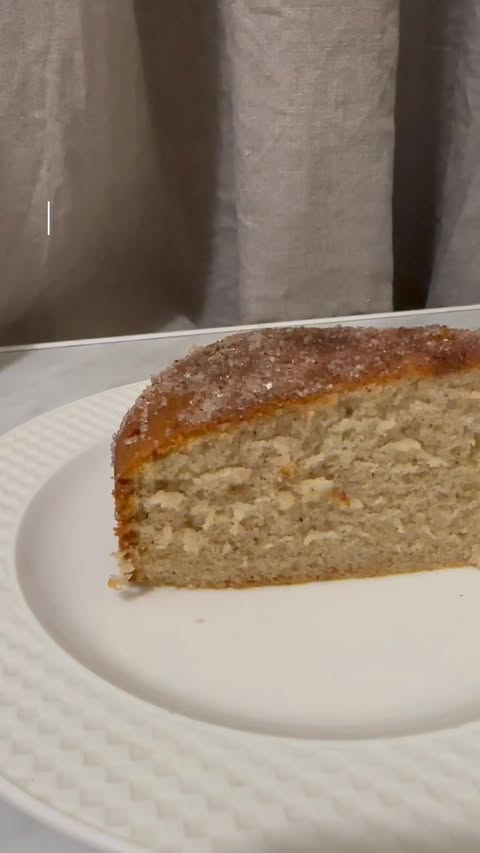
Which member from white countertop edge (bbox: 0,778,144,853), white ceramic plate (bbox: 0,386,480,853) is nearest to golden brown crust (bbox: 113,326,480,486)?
white ceramic plate (bbox: 0,386,480,853)

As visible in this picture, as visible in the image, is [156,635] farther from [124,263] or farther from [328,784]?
[124,263]

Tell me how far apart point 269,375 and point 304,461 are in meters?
0.11


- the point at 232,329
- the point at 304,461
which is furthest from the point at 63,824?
the point at 232,329

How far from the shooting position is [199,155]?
166 cm

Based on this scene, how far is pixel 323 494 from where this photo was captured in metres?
0.97

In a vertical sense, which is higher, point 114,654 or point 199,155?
point 199,155

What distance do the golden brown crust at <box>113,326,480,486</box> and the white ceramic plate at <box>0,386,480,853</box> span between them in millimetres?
142

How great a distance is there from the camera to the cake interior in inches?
36.5

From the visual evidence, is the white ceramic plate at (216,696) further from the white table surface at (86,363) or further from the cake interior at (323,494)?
the white table surface at (86,363)

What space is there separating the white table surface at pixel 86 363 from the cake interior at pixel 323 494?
1.38 ft

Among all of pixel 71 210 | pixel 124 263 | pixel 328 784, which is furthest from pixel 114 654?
pixel 124 263

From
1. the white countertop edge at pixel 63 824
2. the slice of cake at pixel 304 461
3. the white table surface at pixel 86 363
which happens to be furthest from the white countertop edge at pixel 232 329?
the white countertop edge at pixel 63 824

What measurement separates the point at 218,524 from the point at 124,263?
91cm

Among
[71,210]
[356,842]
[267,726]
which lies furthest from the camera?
[71,210]
